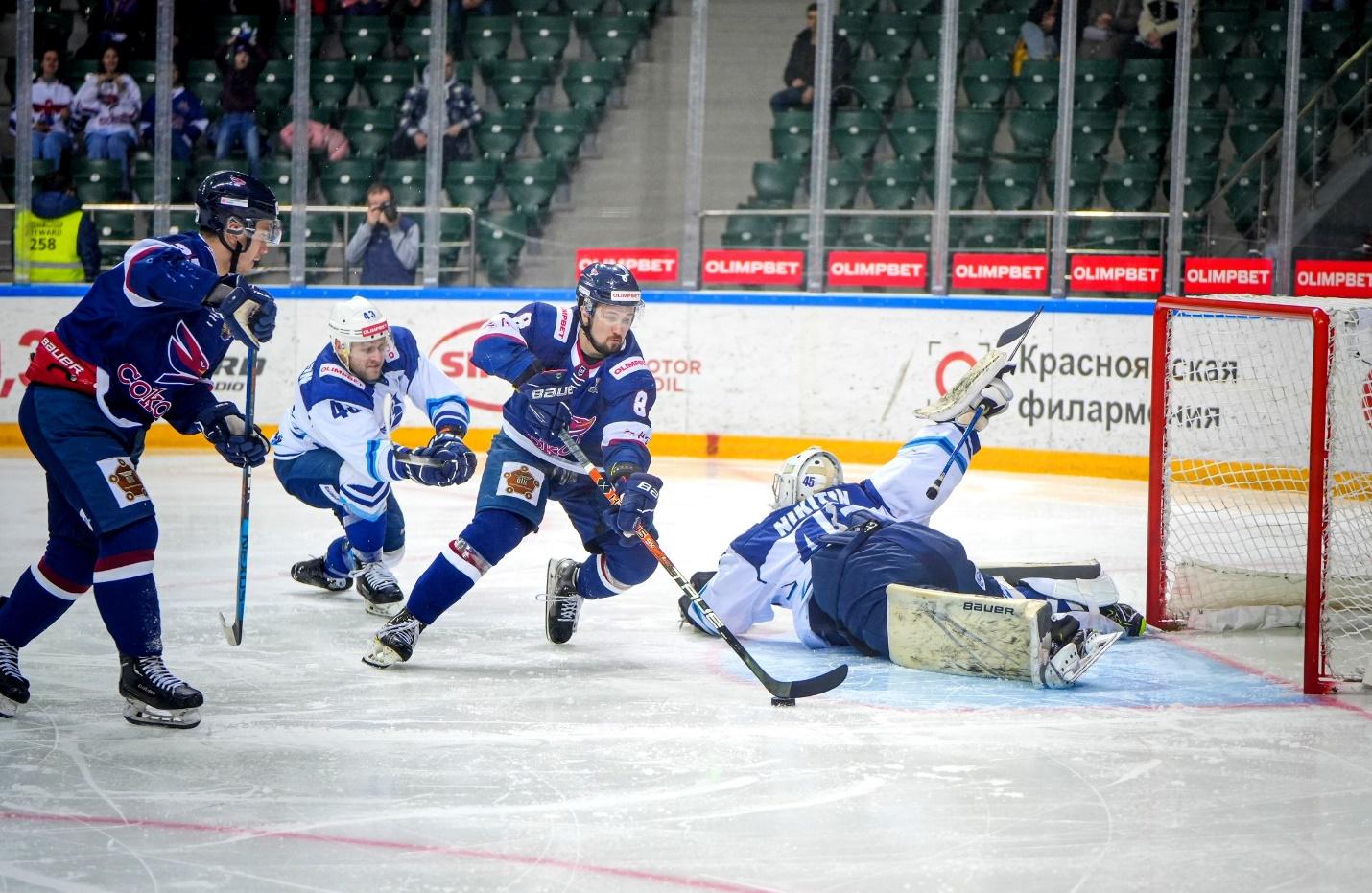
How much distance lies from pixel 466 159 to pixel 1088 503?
4109 millimetres

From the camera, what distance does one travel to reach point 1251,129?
8914 mm

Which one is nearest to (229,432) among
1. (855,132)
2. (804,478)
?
(804,478)

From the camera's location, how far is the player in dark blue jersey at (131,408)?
3670 mm

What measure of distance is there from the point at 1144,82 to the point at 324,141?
15.2 feet

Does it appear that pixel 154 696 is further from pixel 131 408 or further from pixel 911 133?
pixel 911 133

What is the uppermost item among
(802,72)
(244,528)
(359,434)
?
(802,72)

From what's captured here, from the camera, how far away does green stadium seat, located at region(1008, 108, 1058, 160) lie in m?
9.26

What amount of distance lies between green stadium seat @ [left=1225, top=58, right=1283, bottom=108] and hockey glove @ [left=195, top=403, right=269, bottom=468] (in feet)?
21.4

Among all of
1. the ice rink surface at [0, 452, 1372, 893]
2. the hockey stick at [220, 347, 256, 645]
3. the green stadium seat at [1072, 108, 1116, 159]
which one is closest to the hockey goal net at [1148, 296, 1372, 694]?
the ice rink surface at [0, 452, 1372, 893]

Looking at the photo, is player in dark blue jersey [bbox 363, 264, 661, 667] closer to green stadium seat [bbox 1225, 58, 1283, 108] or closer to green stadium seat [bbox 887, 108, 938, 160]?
green stadium seat [bbox 887, 108, 938, 160]

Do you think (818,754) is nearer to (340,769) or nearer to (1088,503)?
(340,769)

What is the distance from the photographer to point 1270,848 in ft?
10.0

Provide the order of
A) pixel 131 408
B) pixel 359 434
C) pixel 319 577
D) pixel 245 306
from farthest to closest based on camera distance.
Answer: pixel 319 577, pixel 359 434, pixel 131 408, pixel 245 306

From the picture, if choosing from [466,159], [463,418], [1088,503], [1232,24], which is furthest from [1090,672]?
[466,159]
